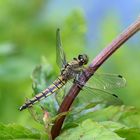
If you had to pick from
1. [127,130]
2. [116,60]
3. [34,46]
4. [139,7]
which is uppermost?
[139,7]

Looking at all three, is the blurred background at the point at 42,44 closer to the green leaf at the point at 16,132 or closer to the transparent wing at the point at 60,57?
the transparent wing at the point at 60,57

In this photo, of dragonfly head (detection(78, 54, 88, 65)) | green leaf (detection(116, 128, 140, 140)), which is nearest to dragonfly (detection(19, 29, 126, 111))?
dragonfly head (detection(78, 54, 88, 65))

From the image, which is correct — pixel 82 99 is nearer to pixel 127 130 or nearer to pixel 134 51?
pixel 127 130

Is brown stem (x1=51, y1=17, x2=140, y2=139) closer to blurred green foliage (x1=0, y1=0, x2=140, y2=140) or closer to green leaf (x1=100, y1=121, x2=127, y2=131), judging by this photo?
green leaf (x1=100, y1=121, x2=127, y2=131)

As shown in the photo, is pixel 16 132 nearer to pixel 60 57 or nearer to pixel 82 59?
pixel 82 59

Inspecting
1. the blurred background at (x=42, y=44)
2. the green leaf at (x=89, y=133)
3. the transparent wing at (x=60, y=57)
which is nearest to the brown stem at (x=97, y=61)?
the green leaf at (x=89, y=133)

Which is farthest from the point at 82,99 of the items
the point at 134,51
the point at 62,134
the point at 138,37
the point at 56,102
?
the point at 138,37
